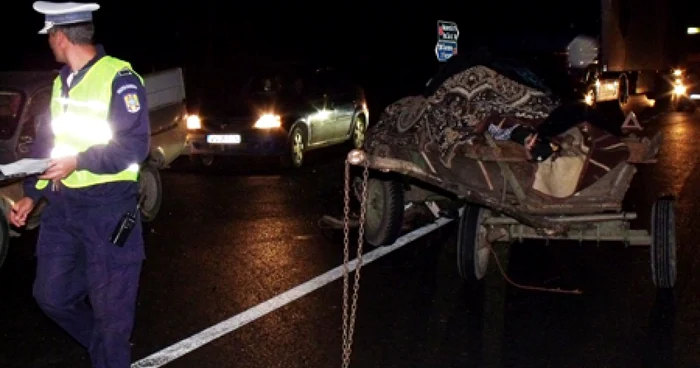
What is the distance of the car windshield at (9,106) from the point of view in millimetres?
9344

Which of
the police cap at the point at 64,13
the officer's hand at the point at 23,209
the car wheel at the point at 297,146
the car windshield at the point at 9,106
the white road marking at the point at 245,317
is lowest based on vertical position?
the white road marking at the point at 245,317

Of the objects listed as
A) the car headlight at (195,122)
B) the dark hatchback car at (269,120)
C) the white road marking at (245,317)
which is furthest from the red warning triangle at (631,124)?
the car headlight at (195,122)

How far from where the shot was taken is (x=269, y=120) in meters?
15.0

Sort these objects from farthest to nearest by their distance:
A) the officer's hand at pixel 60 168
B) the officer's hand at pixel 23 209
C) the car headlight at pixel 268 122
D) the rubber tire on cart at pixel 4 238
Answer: the car headlight at pixel 268 122 → the rubber tire on cart at pixel 4 238 → the officer's hand at pixel 23 209 → the officer's hand at pixel 60 168

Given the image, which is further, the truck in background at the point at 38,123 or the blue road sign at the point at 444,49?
the blue road sign at the point at 444,49

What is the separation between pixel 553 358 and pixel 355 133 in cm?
1181

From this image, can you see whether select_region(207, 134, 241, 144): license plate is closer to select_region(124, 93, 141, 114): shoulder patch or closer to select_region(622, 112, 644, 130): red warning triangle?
select_region(622, 112, 644, 130): red warning triangle

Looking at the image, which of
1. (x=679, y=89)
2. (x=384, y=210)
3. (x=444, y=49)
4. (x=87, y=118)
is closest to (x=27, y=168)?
(x=87, y=118)

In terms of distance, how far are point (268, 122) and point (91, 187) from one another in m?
10.4

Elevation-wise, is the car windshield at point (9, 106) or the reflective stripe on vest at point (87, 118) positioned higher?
the reflective stripe on vest at point (87, 118)

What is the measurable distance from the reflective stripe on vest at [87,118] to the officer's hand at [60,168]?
0.12m

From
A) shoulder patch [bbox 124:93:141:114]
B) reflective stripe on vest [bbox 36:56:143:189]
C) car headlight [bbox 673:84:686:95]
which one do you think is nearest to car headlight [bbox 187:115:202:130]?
reflective stripe on vest [bbox 36:56:143:189]

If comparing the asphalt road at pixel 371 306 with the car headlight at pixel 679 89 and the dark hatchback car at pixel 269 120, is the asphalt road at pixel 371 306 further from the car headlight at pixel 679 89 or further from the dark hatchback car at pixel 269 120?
the car headlight at pixel 679 89

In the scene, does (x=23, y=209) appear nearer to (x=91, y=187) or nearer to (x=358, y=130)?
(x=91, y=187)
